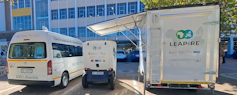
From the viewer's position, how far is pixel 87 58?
15.3 ft

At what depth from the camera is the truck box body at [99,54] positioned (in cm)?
455

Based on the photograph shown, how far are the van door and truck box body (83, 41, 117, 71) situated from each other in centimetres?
154

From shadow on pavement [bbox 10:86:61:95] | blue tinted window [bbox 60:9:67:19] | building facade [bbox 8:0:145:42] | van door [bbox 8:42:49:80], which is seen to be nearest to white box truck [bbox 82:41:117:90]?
shadow on pavement [bbox 10:86:61:95]

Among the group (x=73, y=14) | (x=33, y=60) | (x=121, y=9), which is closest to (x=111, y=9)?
(x=121, y=9)

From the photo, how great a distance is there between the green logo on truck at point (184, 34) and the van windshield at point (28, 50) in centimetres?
455

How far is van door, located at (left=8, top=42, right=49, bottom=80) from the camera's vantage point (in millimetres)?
3979

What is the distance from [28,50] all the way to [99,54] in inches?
103

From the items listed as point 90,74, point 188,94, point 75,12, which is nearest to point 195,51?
point 188,94

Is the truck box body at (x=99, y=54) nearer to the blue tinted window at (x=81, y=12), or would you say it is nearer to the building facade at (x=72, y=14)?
the building facade at (x=72, y=14)

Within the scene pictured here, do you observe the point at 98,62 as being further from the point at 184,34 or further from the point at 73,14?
the point at 73,14

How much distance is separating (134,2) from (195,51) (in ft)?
60.5

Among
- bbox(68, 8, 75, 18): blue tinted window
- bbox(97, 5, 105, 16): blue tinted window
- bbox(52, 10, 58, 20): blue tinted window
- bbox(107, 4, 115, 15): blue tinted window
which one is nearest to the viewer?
bbox(107, 4, 115, 15): blue tinted window

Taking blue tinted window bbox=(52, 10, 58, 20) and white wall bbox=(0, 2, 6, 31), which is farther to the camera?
white wall bbox=(0, 2, 6, 31)

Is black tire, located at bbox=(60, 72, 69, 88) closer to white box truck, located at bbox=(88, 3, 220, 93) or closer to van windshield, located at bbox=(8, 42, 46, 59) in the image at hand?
van windshield, located at bbox=(8, 42, 46, 59)
